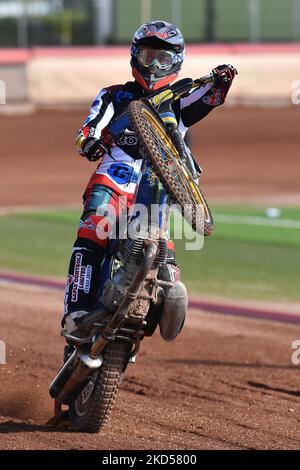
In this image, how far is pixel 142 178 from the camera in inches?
249

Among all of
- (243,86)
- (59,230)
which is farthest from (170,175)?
(243,86)

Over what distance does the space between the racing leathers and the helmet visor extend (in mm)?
163

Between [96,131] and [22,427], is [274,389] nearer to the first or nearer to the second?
[22,427]

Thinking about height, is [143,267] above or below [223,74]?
below

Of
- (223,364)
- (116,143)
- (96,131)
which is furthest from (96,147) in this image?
(223,364)

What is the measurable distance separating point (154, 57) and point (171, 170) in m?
0.94

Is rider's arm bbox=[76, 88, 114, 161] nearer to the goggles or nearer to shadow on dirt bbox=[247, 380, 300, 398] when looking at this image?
the goggles

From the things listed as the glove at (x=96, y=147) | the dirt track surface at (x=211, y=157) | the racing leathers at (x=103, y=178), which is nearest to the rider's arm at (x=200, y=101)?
the racing leathers at (x=103, y=178)

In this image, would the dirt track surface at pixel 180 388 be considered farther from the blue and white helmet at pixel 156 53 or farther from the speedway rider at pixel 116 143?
the blue and white helmet at pixel 156 53

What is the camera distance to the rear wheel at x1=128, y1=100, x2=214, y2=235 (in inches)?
239

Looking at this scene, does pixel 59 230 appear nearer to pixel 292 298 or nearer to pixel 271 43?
pixel 292 298

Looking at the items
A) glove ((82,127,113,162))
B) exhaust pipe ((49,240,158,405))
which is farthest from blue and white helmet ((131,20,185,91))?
exhaust pipe ((49,240,158,405))

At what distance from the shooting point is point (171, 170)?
20.1 ft

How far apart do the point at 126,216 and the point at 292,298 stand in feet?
18.3
